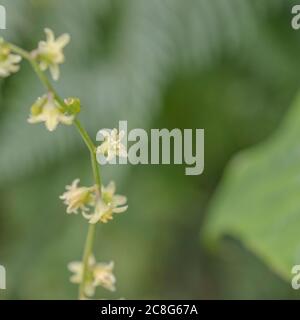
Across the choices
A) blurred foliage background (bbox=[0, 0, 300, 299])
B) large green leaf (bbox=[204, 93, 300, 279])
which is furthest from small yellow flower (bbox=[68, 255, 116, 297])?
blurred foliage background (bbox=[0, 0, 300, 299])

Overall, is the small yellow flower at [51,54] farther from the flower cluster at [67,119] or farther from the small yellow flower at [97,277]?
the small yellow flower at [97,277]

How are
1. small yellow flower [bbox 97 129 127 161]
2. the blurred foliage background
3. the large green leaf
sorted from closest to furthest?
small yellow flower [bbox 97 129 127 161]
the large green leaf
the blurred foliage background

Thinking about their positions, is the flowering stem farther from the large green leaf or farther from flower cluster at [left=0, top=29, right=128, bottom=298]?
the large green leaf

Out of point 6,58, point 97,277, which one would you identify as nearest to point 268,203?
point 97,277

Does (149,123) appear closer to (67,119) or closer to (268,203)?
(268,203)

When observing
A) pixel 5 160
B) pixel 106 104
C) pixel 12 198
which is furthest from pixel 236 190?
pixel 12 198

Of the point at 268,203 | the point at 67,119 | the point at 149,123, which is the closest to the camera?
the point at 67,119
